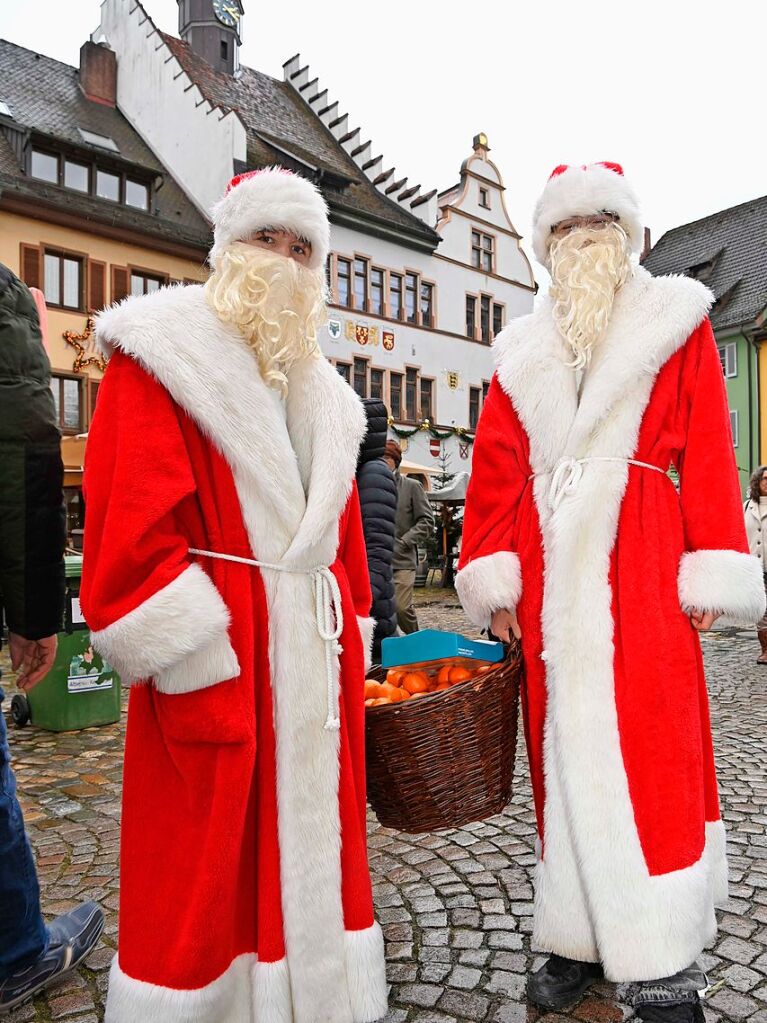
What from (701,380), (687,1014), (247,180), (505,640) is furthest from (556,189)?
(687,1014)

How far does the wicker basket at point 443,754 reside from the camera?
2.24 metres

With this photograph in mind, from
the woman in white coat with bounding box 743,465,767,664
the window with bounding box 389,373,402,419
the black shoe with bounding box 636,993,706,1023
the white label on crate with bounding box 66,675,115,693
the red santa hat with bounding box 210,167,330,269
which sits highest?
the window with bounding box 389,373,402,419

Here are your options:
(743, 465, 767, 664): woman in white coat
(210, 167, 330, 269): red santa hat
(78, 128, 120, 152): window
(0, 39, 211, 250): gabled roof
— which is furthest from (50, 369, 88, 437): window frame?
(210, 167, 330, 269): red santa hat

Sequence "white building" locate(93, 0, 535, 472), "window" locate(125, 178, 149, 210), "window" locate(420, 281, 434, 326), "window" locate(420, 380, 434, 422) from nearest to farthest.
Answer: "window" locate(125, 178, 149, 210)
"white building" locate(93, 0, 535, 472)
"window" locate(420, 380, 434, 422)
"window" locate(420, 281, 434, 326)

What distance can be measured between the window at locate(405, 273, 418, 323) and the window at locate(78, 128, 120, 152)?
362 inches

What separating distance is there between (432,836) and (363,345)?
22.3 meters

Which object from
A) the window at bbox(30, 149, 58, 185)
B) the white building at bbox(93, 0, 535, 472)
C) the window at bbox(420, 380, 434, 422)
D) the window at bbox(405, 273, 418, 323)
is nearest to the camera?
the window at bbox(30, 149, 58, 185)

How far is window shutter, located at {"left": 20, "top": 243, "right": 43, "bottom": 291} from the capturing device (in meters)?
18.0

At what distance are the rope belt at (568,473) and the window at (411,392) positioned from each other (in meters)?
24.3

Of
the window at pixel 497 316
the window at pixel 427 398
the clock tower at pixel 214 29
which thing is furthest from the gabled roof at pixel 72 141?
the window at pixel 497 316

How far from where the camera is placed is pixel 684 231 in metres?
33.8

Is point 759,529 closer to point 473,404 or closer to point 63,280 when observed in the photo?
point 63,280

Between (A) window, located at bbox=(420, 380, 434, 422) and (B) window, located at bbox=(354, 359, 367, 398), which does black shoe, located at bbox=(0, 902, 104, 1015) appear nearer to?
(B) window, located at bbox=(354, 359, 367, 398)

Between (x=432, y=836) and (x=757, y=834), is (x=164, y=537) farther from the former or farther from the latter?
(x=757, y=834)
